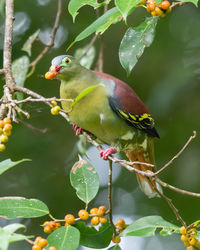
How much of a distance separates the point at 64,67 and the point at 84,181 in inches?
31.9

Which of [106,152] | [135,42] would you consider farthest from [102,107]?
[135,42]

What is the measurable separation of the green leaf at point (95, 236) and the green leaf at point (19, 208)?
19 centimetres

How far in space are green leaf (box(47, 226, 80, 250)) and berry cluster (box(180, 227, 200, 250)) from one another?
0.41 meters

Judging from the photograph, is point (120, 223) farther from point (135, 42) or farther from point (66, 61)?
point (66, 61)

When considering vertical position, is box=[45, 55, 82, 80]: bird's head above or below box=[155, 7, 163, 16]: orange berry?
below

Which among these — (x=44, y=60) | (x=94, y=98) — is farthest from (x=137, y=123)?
(x=44, y=60)

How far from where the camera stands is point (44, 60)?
4.22 metres

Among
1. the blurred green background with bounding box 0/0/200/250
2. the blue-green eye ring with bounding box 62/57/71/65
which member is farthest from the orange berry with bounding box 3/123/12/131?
the blurred green background with bounding box 0/0/200/250

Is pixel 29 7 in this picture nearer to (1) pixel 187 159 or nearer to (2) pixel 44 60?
(2) pixel 44 60

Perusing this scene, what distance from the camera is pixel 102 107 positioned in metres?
2.59

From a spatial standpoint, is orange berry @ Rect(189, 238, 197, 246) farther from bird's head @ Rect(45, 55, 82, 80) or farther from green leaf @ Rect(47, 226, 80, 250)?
bird's head @ Rect(45, 55, 82, 80)

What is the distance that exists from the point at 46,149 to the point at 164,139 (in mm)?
1156

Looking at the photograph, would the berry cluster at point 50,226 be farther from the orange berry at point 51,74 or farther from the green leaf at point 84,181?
the orange berry at point 51,74

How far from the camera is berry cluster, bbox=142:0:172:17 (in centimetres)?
207
